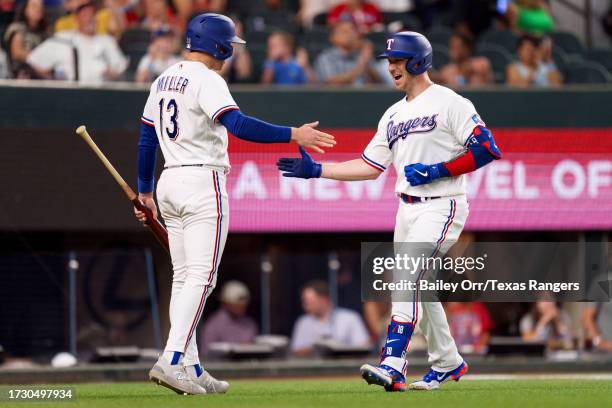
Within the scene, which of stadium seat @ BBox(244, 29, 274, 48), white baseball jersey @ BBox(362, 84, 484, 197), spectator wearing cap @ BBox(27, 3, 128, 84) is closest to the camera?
white baseball jersey @ BBox(362, 84, 484, 197)

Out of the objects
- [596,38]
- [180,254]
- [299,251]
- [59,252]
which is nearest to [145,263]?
[59,252]

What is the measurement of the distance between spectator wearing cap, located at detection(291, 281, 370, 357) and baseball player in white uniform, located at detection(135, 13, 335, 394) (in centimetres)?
554

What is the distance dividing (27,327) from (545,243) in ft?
17.1

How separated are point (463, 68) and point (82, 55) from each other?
4.02m

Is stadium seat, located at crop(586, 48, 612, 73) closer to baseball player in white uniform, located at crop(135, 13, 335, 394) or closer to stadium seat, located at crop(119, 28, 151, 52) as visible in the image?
stadium seat, located at crop(119, 28, 151, 52)

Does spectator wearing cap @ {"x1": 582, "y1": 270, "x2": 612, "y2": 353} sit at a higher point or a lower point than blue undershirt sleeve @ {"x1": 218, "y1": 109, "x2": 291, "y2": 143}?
lower

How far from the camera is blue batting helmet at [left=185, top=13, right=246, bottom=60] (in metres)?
7.61

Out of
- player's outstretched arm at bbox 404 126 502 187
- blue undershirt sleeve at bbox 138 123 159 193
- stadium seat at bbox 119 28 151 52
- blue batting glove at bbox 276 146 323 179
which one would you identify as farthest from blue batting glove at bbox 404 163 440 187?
stadium seat at bbox 119 28 151 52

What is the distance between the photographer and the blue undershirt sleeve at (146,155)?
25.8ft

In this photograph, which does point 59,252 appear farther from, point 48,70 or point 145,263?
point 48,70

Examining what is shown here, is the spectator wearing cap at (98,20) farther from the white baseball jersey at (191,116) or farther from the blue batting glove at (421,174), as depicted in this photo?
the blue batting glove at (421,174)

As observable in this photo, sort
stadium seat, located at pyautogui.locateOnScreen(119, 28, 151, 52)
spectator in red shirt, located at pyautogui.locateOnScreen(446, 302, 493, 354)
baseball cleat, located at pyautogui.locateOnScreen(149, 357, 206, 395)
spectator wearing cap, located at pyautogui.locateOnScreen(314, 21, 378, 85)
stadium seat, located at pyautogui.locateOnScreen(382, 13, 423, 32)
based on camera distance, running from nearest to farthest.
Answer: baseball cleat, located at pyautogui.locateOnScreen(149, 357, 206, 395) < stadium seat, located at pyautogui.locateOnScreen(119, 28, 151, 52) < spectator in red shirt, located at pyautogui.locateOnScreen(446, 302, 493, 354) < spectator wearing cap, located at pyautogui.locateOnScreen(314, 21, 378, 85) < stadium seat, located at pyautogui.locateOnScreen(382, 13, 423, 32)

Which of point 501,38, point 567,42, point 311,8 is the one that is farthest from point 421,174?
point 311,8

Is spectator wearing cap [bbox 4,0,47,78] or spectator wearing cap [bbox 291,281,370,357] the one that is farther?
spectator wearing cap [bbox 291,281,370,357]
